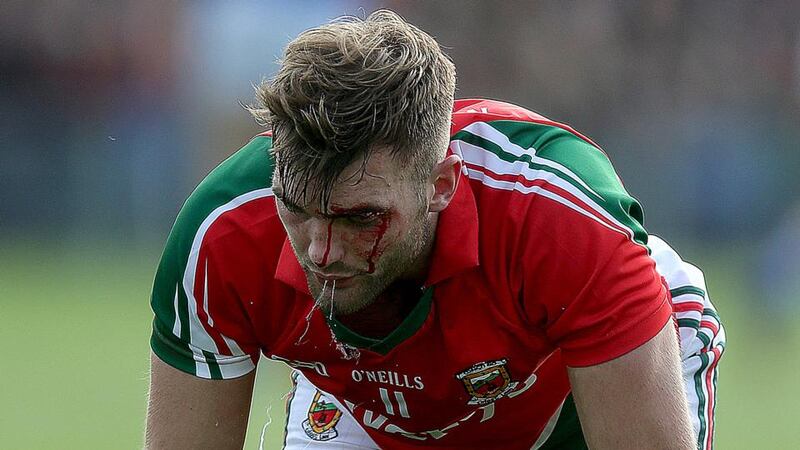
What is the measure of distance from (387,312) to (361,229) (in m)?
0.35

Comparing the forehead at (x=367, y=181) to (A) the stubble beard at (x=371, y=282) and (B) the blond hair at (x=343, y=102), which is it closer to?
(B) the blond hair at (x=343, y=102)

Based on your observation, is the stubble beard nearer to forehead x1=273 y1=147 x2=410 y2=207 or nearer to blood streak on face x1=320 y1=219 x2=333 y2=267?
Answer: blood streak on face x1=320 y1=219 x2=333 y2=267

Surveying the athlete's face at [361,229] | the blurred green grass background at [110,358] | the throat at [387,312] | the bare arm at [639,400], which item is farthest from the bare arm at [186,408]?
the blurred green grass background at [110,358]

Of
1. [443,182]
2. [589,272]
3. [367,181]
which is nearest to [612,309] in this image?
[589,272]

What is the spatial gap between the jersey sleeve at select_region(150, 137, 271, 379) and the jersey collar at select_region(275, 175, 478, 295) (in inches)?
5.4

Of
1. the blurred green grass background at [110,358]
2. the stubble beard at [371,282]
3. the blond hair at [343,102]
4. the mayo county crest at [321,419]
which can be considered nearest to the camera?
the blond hair at [343,102]

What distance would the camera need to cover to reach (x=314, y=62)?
2639 mm

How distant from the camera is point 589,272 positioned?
8.95 ft

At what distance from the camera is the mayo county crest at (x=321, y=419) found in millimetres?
3605

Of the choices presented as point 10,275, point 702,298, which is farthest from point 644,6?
point 702,298

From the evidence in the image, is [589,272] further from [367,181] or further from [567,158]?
[367,181]

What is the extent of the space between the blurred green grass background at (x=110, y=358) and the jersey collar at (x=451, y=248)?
11.7 ft

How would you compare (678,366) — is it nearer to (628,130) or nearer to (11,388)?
(11,388)

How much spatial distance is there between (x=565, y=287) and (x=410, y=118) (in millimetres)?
497
